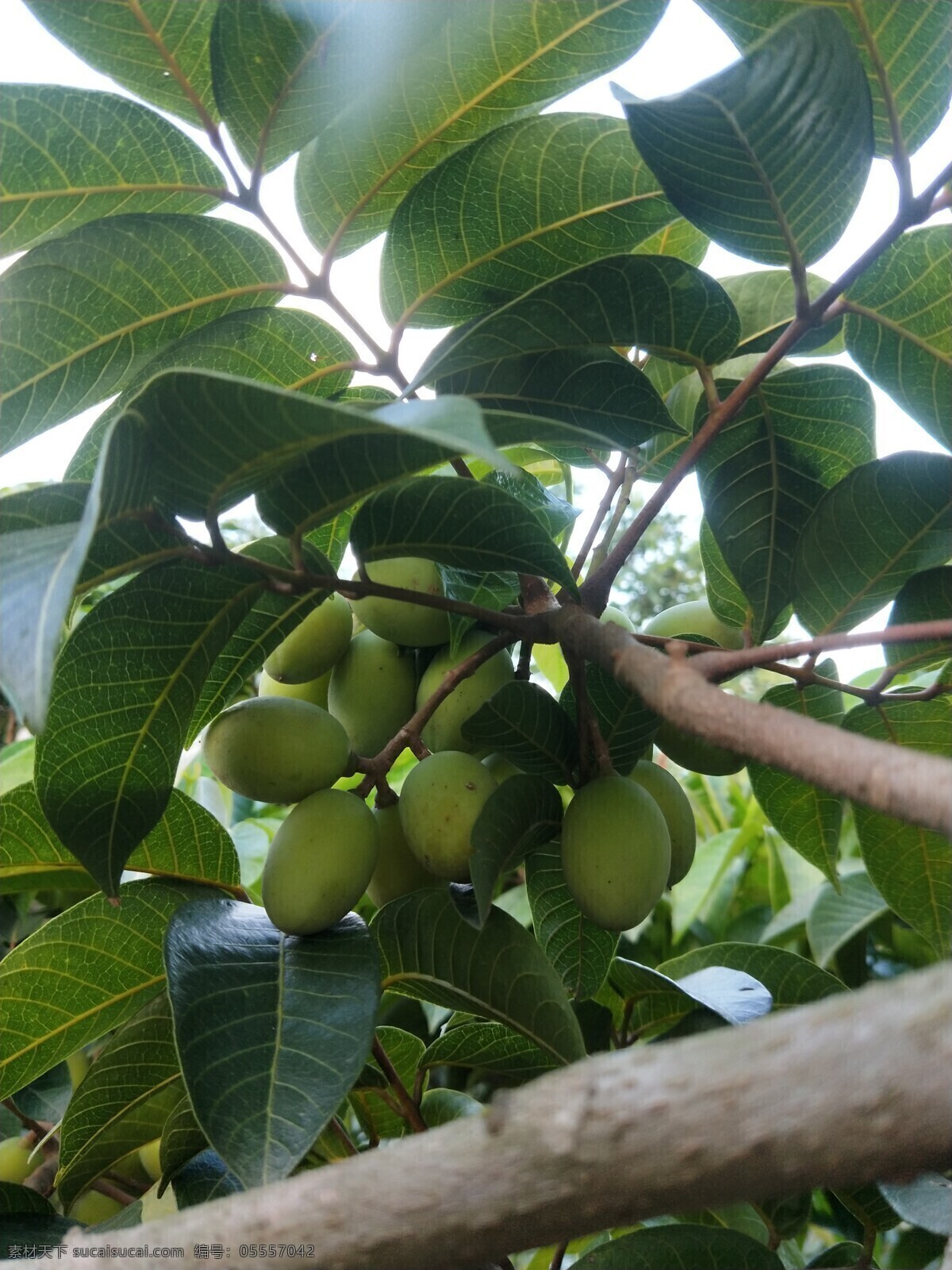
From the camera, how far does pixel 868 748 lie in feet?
0.95

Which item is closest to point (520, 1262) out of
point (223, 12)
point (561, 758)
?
point (561, 758)

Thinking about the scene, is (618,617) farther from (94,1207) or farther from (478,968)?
(94,1207)

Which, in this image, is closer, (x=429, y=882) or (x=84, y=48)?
(x=84, y=48)

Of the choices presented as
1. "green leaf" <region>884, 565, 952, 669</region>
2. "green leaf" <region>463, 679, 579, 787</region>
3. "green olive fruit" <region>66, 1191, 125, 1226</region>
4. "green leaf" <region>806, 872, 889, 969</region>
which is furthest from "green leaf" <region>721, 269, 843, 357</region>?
"green olive fruit" <region>66, 1191, 125, 1226</region>

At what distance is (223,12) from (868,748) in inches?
19.9

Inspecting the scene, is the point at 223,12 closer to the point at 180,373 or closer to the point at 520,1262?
the point at 180,373

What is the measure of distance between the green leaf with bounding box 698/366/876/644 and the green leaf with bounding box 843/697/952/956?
10cm

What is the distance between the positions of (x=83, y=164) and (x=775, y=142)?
1.25 ft

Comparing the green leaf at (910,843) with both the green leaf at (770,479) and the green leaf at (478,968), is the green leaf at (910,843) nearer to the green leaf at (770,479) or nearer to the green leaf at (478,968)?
the green leaf at (770,479)

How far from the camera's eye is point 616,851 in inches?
22.6

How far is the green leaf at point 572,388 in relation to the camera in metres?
0.56

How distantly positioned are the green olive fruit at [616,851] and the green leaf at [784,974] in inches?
9.4

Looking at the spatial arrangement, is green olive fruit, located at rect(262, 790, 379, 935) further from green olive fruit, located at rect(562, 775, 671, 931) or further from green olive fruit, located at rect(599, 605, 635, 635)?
green olive fruit, located at rect(599, 605, 635, 635)

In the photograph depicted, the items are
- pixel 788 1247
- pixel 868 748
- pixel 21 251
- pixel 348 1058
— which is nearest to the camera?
pixel 868 748
